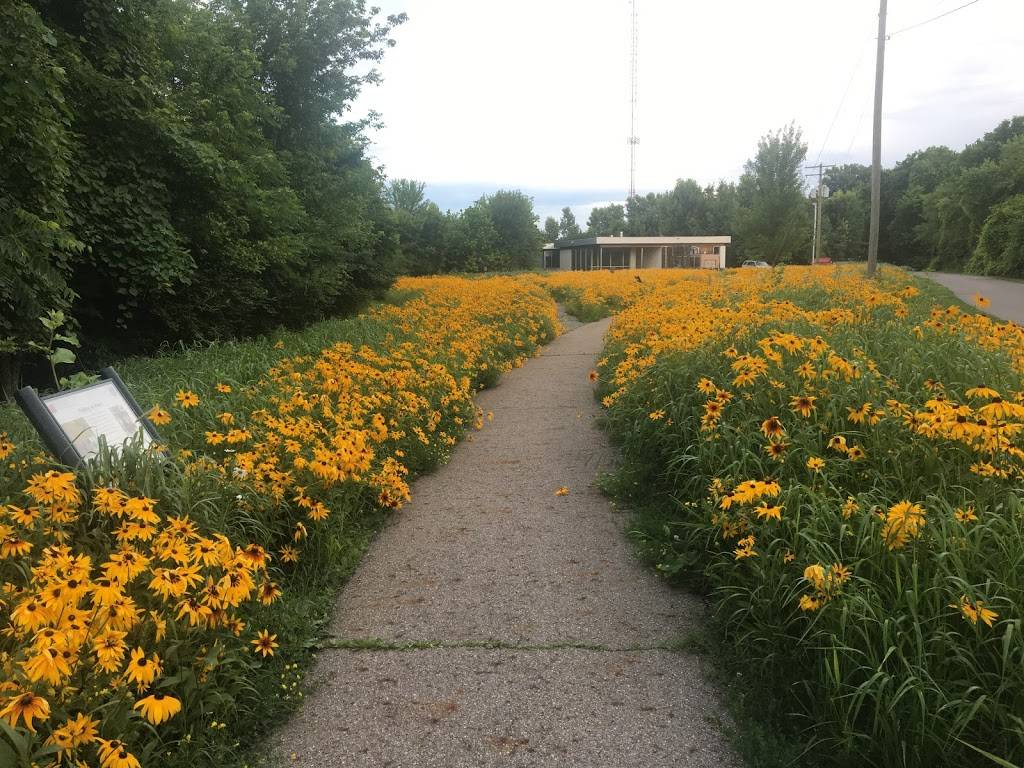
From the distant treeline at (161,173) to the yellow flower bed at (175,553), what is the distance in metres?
2.01

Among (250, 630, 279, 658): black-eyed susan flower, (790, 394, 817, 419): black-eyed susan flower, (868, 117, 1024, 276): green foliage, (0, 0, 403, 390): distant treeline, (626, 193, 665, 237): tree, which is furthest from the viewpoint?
(626, 193, 665, 237): tree

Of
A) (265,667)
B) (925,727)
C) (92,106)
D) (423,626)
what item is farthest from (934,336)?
(92,106)

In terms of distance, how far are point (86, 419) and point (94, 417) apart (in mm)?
65

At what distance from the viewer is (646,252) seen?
56.9 m

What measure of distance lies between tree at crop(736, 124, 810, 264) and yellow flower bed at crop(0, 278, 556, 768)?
123ft

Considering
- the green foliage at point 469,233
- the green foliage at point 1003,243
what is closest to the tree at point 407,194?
the green foliage at point 469,233

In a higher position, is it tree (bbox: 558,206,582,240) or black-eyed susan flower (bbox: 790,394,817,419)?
tree (bbox: 558,206,582,240)

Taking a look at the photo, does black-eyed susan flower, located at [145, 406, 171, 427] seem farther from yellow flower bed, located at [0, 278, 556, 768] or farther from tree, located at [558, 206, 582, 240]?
tree, located at [558, 206, 582, 240]

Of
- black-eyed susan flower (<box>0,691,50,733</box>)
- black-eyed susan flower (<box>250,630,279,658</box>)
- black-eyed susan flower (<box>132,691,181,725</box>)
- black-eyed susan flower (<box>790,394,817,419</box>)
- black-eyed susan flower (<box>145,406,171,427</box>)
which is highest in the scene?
black-eyed susan flower (<box>790,394,817,419</box>)

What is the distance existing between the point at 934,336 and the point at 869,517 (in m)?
3.04

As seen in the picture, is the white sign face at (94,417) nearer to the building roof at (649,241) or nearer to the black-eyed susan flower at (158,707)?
the black-eyed susan flower at (158,707)

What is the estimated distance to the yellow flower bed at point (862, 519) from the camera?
1.97 m

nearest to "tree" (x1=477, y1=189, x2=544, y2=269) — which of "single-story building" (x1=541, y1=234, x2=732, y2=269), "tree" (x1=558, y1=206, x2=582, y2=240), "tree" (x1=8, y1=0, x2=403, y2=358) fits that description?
"single-story building" (x1=541, y1=234, x2=732, y2=269)

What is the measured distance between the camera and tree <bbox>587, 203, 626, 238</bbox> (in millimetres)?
94744
